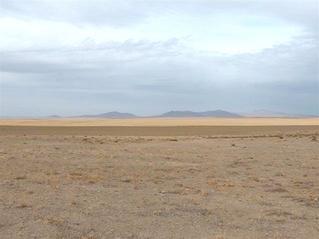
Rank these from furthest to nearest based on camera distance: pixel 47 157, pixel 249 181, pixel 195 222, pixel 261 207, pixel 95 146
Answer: pixel 95 146 < pixel 47 157 < pixel 249 181 < pixel 261 207 < pixel 195 222

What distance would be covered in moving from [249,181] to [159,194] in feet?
14.5

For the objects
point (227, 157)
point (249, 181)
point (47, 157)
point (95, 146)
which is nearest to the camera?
point (249, 181)

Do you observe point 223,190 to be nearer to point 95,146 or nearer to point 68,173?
point 68,173

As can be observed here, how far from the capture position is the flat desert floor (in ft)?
39.8

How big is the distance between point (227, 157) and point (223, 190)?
1032cm

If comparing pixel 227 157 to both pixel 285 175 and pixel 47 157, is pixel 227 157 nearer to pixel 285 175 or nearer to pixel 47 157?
pixel 285 175

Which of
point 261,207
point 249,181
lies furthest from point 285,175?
point 261,207

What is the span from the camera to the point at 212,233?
11.8 meters

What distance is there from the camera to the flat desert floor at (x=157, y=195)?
12117 mm

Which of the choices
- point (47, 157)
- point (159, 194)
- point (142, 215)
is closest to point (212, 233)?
point (142, 215)

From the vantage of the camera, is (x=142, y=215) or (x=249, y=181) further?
(x=249, y=181)

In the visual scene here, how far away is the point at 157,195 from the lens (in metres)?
16.1

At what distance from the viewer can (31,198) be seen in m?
15.1

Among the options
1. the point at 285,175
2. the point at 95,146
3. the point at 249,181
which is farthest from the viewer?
the point at 95,146
